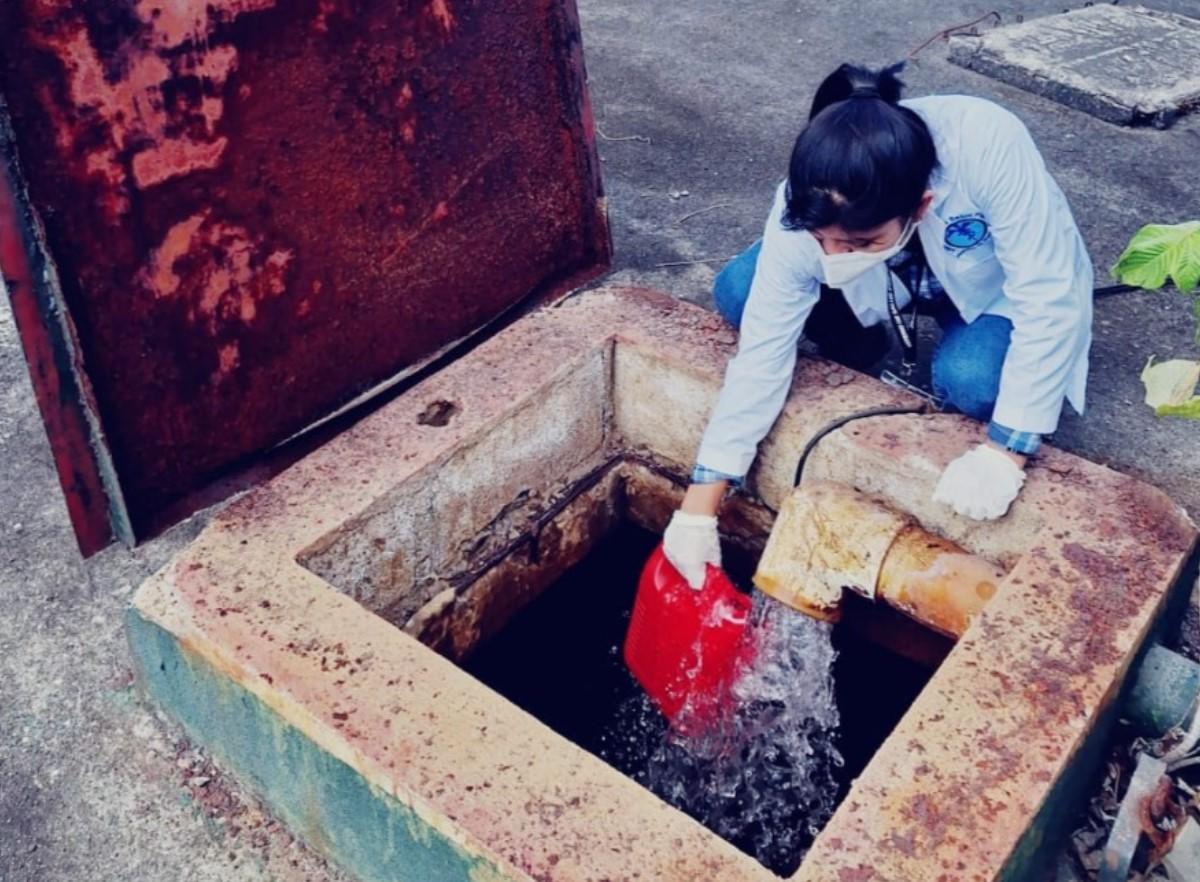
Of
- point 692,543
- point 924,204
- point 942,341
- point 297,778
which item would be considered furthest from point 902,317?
point 297,778

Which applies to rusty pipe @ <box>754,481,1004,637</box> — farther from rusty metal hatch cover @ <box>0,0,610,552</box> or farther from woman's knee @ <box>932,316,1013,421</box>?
rusty metal hatch cover @ <box>0,0,610,552</box>

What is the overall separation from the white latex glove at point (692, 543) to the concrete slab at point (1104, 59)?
309 centimetres

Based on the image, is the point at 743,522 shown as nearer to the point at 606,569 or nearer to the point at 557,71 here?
the point at 606,569

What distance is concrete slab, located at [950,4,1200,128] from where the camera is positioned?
4723mm

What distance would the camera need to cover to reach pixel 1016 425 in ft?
7.75

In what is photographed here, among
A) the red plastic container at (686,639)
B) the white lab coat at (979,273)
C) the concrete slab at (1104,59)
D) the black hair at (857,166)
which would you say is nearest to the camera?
the black hair at (857,166)

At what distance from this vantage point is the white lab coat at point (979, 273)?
2.44m

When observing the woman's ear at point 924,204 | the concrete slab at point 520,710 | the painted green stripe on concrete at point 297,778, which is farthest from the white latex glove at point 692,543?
the painted green stripe on concrete at point 297,778

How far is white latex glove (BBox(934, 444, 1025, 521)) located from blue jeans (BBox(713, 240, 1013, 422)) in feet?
1.41

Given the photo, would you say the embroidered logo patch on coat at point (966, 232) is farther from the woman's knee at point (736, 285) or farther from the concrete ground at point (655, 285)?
the concrete ground at point (655, 285)

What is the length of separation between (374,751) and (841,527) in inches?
38.9

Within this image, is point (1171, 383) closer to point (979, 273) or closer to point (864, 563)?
point (864, 563)

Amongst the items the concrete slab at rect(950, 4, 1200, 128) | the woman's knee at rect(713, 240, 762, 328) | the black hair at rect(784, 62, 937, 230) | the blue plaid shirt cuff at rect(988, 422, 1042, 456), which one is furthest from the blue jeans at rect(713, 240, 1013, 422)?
the concrete slab at rect(950, 4, 1200, 128)

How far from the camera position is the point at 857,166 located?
2141 mm
